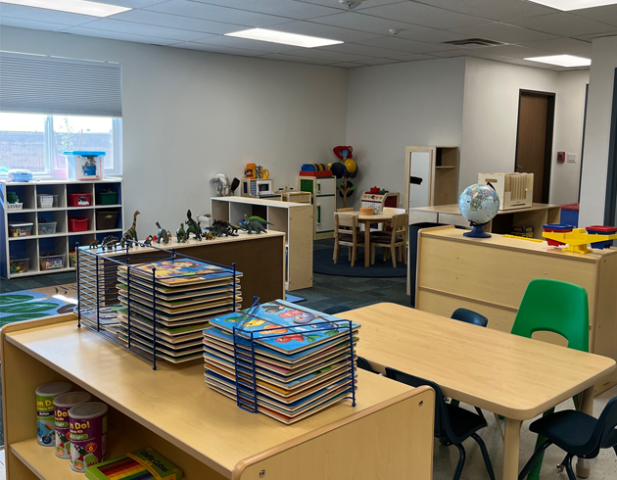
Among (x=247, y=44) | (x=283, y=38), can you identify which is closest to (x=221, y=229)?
(x=283, y=38)

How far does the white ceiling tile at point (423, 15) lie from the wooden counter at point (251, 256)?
2.42 meters

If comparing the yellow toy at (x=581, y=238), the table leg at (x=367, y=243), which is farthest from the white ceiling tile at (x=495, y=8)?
the table leg at (x=367, y=243)

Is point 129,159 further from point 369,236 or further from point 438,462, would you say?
point 438,462

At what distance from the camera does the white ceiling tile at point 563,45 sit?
745cm

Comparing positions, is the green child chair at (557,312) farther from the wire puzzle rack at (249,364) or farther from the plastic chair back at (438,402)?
the wire puzzle rack at (249,364)

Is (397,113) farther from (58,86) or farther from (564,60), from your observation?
(58,86)

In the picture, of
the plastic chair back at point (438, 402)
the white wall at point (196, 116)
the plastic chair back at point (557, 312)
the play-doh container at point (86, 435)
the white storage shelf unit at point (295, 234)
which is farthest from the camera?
the white wall at point (196, 116)

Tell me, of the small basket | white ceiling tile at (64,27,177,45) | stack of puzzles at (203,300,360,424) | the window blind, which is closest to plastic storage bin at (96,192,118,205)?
the small basket

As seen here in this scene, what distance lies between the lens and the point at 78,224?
741 cm

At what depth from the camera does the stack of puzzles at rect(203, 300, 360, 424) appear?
4.88ft

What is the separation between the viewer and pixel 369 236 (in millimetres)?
7793

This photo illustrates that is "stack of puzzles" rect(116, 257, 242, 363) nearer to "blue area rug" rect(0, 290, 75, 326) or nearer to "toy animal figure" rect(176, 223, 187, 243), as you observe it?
"toy animal figure" rect(176, 223, 187, 243)

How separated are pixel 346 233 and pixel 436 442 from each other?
4778mm

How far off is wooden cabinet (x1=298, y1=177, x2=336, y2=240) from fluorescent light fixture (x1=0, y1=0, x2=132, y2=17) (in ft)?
14.9
